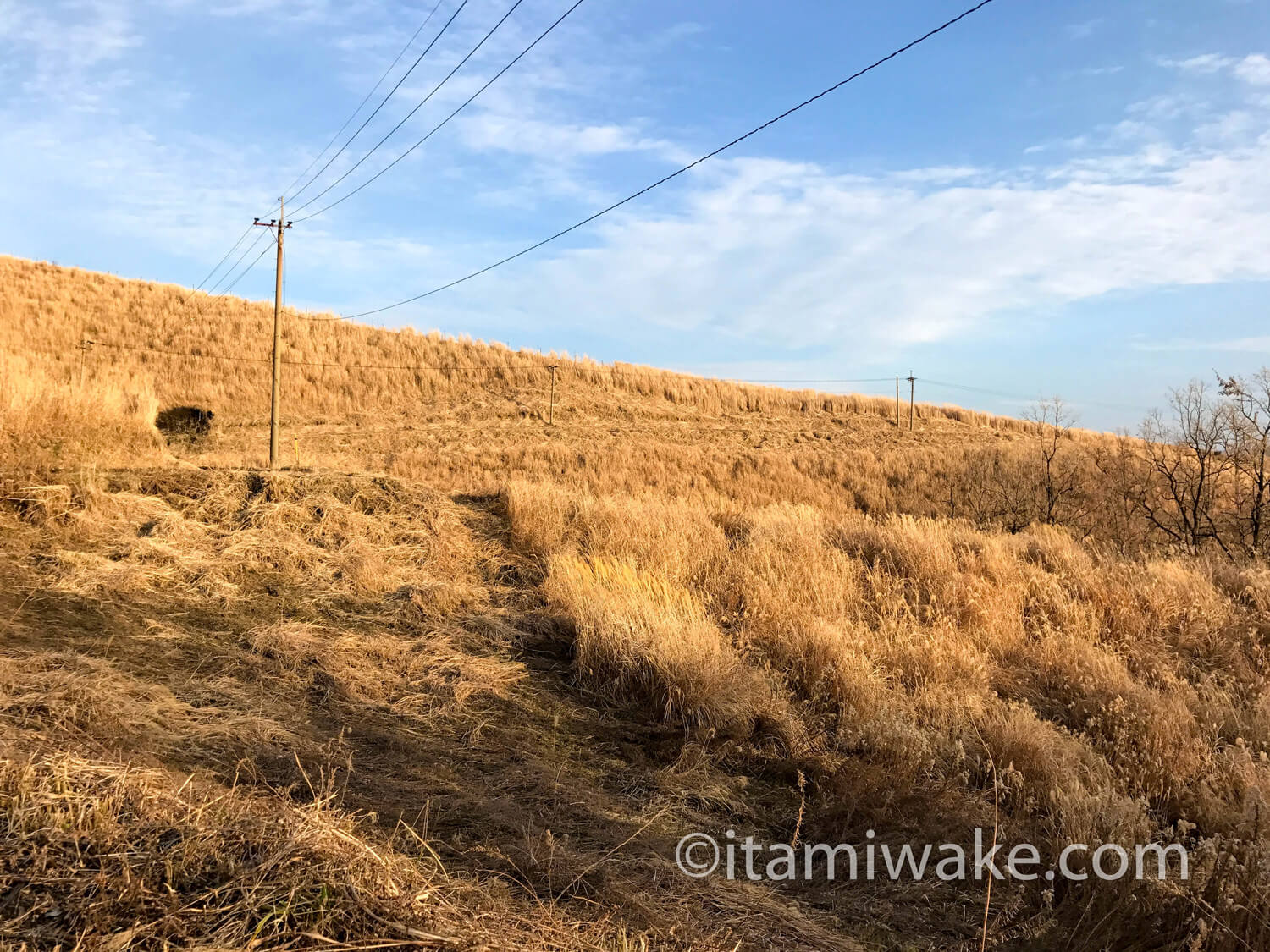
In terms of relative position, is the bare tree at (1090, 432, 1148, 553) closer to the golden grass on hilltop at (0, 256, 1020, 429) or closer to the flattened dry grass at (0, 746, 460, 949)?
the flattened dry grass at (0, 746, 460, 949)

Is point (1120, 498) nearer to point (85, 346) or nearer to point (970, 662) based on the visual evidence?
point (970, 662)

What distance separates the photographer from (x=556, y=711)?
5.99m

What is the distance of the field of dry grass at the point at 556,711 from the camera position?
252cm

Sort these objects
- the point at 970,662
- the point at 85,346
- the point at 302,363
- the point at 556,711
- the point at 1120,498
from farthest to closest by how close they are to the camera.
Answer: the point at 302,363, the point at 85,346, the point at 1120,498, the point at 970,662, the point at 556,711

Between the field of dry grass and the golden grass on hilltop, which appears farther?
the golden grass on hilltop

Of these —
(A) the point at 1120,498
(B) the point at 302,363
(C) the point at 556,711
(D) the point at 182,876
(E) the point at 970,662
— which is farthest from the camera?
(B) the point at 302,363

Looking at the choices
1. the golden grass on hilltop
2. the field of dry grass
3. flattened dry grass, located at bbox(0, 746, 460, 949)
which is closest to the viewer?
flattened dry grass, located at bbox(0, 746, 460, 949)

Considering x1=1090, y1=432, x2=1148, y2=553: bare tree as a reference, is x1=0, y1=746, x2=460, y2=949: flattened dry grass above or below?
below

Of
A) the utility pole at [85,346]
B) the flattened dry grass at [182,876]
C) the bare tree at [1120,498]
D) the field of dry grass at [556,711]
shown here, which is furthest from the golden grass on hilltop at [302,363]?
the flattened dry grass at [182,876]

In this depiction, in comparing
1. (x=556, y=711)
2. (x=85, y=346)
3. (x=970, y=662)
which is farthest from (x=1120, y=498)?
(x=85, y=346)

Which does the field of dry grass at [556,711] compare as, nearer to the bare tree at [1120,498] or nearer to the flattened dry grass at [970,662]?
the flattened dry grass at [970,662]

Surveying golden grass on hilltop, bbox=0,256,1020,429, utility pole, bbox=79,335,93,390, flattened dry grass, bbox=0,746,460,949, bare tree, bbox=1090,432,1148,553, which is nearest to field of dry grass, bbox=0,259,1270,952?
flattened dry grass, bbox=0,746,460,949

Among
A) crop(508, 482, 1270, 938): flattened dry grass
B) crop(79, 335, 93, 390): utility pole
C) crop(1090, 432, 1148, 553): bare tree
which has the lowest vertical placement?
crop(508, 482, 1270, 938): flattened dry grass

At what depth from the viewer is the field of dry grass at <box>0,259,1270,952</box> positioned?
8.28 feet
